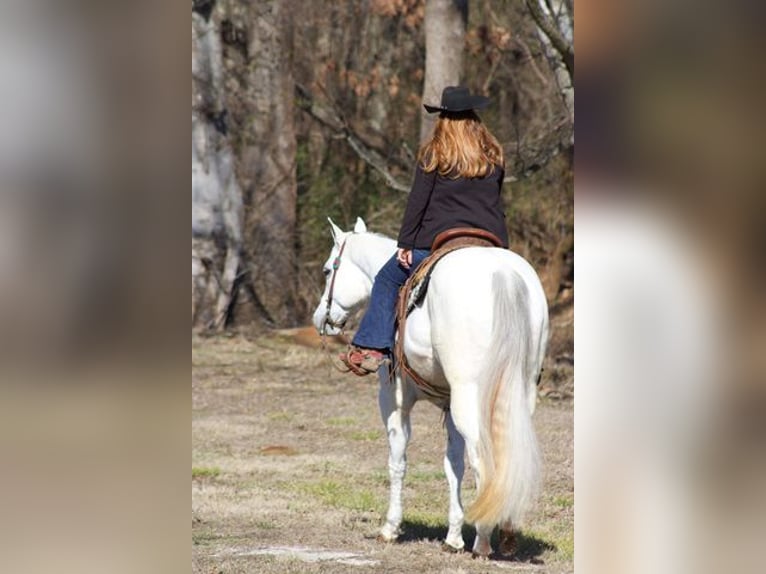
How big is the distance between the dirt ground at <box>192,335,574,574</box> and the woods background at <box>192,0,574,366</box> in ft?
11.7

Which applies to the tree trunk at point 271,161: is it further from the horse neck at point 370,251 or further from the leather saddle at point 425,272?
the leather saddle at point 425,272

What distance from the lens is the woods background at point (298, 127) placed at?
21.0 metres

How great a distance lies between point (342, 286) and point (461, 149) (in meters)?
1.55

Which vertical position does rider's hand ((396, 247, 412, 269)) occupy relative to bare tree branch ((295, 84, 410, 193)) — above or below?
below

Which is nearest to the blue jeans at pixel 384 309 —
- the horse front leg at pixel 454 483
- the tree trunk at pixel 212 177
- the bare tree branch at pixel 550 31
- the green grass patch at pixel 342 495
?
the horse front leg at pixel 454 483

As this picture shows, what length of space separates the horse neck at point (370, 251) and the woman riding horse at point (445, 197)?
76 centimetres

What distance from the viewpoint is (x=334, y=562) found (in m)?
7.02

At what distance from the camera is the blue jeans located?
7.29 metres
